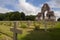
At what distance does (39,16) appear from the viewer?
16078 mm

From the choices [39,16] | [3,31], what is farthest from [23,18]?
[3,31]

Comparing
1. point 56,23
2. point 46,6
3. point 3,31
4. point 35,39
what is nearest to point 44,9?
point 46,6

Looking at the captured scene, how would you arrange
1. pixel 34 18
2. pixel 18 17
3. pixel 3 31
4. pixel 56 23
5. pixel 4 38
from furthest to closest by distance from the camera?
pixel 34 18 → pixel 56 23 → pixel 18 17 → pixel 3 31 → pixel 4 38

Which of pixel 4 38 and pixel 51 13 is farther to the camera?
pixel 51 13

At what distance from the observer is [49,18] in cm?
1574

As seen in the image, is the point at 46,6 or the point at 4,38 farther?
the point at 46,6

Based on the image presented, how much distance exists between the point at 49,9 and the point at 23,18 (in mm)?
2230

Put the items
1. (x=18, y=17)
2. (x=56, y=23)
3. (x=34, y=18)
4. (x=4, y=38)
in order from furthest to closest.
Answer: (x=34, y=18)
(x=56, y=23)
(x=18, y=17)
(x=4, y=38)

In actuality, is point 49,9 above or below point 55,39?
above

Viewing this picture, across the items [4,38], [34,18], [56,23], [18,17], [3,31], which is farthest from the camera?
[34,18]

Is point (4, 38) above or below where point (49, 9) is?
below

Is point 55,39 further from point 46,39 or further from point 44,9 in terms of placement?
point 44,9

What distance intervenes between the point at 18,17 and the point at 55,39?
320 inches

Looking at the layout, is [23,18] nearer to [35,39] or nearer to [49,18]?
[49,18]
